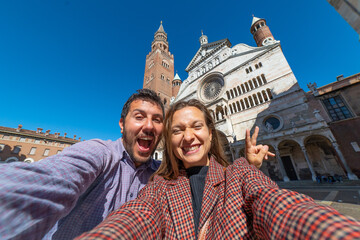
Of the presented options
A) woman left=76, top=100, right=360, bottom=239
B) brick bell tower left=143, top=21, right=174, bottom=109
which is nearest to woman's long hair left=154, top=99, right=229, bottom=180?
woman left=76, top=100, right=360, bottom=239

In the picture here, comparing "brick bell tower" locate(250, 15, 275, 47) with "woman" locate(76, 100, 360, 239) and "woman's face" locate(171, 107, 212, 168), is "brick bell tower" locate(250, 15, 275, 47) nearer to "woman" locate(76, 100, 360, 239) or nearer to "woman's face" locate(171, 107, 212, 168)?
"woman's face" locate(171, 107, 212, 168)

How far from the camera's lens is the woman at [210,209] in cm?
56

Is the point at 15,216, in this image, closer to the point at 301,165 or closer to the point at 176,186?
the point at 176,186

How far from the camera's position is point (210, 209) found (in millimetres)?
1109

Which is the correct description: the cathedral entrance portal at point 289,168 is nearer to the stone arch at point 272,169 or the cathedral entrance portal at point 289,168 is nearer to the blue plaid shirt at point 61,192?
the stone arch at point 272,169

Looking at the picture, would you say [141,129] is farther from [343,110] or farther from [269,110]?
[343,110]

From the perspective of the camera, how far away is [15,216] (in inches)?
25.8

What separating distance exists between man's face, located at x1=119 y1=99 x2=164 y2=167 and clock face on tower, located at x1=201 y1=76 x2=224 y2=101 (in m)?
17.0

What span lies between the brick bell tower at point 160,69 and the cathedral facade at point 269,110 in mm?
11303

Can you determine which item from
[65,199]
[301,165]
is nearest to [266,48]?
[301,165]

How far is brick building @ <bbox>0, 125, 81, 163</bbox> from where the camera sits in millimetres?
19188

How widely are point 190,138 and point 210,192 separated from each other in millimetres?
657

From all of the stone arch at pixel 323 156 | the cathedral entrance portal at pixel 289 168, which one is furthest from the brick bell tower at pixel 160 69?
the stone arch at pixel 323 156

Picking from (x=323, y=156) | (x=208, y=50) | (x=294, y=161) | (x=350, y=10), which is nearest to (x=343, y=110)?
(x=323, y=156)
